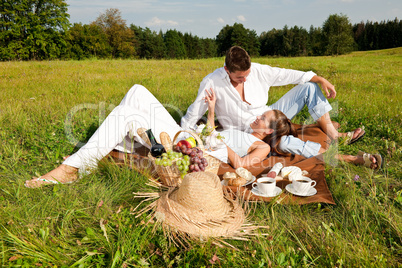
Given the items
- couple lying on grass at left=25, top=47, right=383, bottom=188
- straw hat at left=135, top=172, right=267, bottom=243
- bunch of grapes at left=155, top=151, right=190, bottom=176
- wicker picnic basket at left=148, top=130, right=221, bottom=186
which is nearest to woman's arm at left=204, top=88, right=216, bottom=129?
couple lying on grass at left=25, top=47, right=383, bottom=188

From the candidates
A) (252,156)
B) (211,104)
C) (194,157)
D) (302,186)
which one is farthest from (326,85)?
(194,157)

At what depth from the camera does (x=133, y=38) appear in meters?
57.0

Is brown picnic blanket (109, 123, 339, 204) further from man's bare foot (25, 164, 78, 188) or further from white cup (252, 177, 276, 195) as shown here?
man's bare foot (25, 164, 78, 188)

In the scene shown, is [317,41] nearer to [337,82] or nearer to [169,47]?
[169,47]

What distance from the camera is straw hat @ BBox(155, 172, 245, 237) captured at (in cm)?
256

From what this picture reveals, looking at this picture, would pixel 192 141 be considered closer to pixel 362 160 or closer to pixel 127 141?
pixel 127 141

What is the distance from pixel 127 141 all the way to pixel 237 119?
196 cm

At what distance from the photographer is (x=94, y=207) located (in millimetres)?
2980

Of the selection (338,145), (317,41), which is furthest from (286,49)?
(338,145)

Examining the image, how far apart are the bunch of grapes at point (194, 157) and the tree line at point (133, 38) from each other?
1711 centimetres

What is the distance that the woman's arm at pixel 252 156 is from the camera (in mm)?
4176

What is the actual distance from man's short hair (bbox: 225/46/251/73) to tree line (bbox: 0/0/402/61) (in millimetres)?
15982

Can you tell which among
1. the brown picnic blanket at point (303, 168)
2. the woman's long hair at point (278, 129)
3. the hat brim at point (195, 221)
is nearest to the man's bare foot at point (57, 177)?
the hat brim at point (195, 221)

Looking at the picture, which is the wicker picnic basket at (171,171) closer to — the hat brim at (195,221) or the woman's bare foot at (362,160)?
the hat brim at (195,221)
